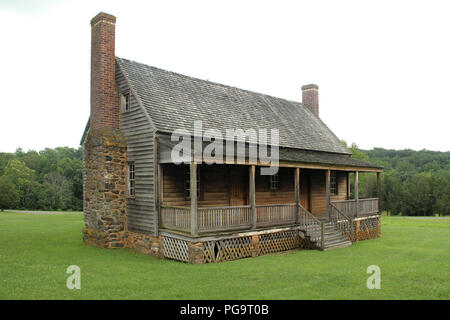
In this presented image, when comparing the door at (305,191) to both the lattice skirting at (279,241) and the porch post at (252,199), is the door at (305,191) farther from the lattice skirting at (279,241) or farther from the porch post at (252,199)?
the porch post at (252,199)

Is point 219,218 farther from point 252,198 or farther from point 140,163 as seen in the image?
point 140,163

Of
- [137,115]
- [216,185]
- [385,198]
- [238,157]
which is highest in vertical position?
[137,115]

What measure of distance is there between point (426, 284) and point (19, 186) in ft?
211

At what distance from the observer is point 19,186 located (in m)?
60.5

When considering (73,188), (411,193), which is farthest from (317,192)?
(73,188)

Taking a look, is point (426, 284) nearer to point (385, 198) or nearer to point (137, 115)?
point (137, 115)

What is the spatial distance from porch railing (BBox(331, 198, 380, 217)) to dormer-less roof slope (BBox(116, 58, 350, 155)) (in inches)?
141

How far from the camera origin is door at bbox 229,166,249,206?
54.5ft

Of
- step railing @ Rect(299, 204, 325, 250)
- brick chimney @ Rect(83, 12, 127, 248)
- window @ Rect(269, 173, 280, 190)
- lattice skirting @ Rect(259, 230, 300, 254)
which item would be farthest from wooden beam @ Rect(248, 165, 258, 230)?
brick chimney @ Rect(83, 12, 127, 248)

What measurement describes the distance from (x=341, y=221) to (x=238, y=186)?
548cm

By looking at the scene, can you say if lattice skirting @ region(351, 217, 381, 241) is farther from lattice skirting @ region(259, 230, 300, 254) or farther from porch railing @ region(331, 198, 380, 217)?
lattice skirting @ region(259, 230, 300, 254)

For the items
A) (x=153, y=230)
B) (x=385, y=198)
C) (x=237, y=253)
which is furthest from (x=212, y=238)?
(x=385, y=198)

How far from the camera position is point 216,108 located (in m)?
18.1

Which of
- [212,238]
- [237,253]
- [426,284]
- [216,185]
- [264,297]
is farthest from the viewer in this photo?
[216,185]
